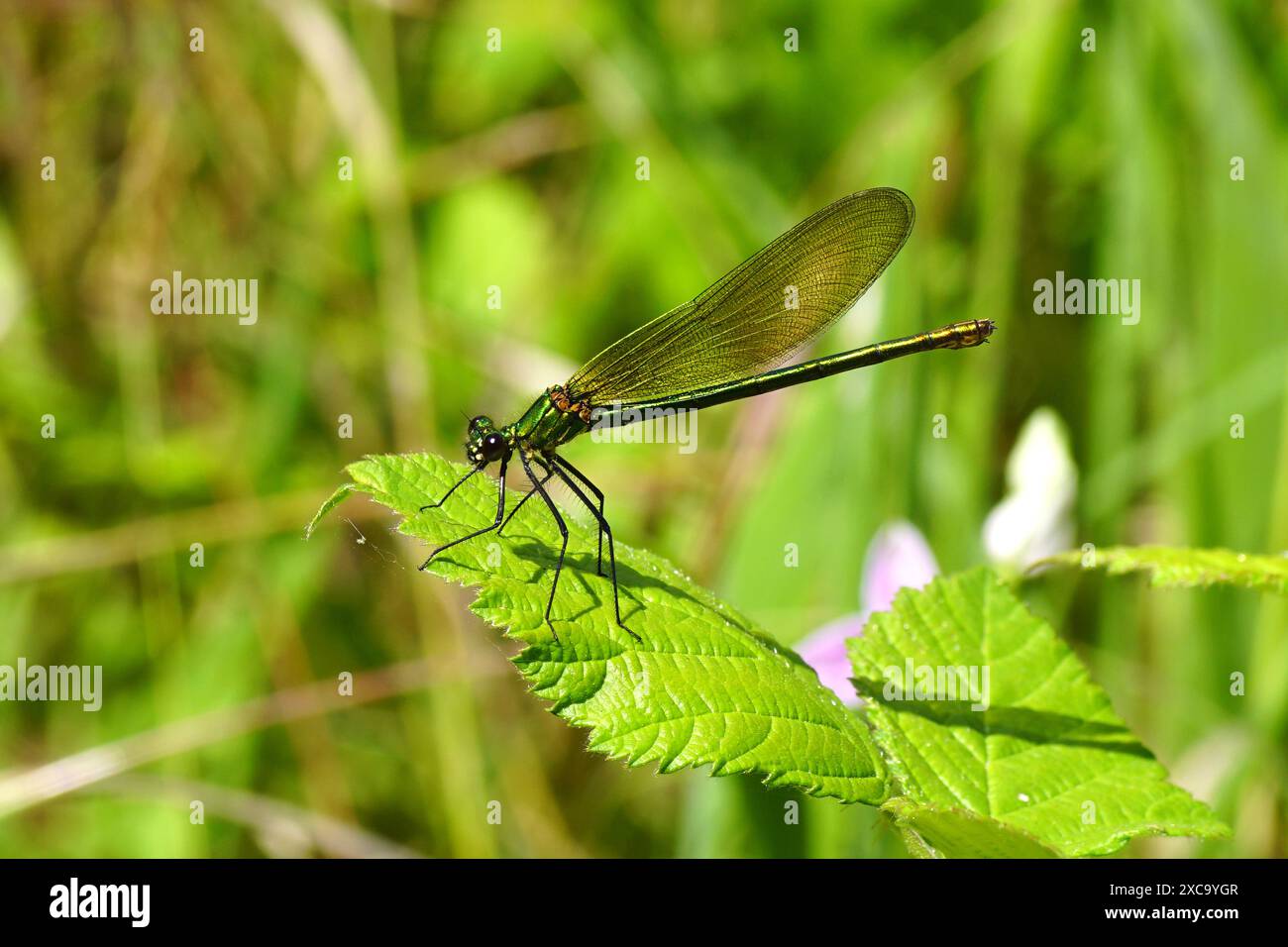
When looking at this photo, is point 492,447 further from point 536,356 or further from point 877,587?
point 536,356

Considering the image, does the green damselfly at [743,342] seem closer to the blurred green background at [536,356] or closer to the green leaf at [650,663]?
the blurred green background at [536,356]

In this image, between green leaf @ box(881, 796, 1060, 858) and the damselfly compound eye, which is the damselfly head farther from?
green leaf @ box(881, 796, 1060, 858)

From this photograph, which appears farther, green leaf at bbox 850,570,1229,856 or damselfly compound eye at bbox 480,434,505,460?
damselfly compound eye at bbox 480,434,505,460

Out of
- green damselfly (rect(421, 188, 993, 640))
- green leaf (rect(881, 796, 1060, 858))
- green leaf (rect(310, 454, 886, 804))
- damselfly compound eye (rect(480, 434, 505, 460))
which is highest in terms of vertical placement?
green damselfly (rect(421, 188, 993, 640))

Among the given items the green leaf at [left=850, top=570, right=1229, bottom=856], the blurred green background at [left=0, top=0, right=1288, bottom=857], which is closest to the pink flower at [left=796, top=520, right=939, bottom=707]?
the green leaf at [left=850, top=570, right=1229, bottom=856]

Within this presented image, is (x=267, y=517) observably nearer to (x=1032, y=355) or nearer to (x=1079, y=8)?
(x=1032, y=355)

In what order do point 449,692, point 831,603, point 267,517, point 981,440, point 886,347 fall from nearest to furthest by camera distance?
1. point 886,347
2. point 831,603
3. point 981,440
4. point 449,692
5. point 267,517
